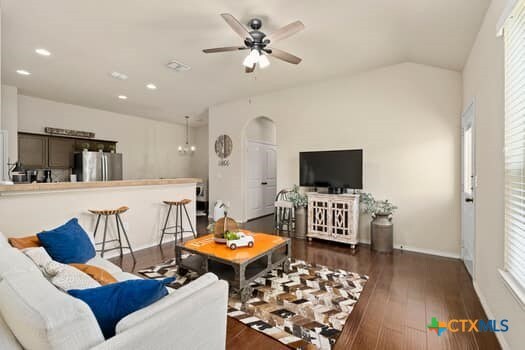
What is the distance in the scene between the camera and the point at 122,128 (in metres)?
6.70

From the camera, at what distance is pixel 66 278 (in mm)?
1187

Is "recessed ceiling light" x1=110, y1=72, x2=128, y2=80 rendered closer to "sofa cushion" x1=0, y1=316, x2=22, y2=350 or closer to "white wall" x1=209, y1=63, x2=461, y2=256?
"white wall" x1=209, y1=63, x2=461, y2=256

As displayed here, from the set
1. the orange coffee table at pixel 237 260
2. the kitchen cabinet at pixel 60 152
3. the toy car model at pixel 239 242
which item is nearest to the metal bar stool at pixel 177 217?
the orange coffee table at pixel 237 260

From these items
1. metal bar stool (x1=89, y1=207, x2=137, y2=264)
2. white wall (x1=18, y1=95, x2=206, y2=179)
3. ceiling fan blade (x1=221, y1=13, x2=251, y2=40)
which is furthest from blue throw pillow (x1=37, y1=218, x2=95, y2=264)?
white wall (x1=18, y1=95, x2=206, y2=179)

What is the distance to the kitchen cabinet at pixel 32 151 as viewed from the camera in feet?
16.3

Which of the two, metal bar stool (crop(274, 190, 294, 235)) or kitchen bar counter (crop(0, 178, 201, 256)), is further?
metal bar stool (crop(274, 190, 294, 235))

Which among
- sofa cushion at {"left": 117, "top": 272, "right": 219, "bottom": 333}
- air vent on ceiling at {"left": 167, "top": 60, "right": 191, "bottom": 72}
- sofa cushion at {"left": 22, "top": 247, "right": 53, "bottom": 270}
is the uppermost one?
air vent on ceiling at {"left": 167, "top": 60, "right": 191, "bottom": 72}

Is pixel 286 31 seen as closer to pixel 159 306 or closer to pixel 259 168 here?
pixel 159 306

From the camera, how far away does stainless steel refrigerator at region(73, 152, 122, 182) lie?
18.0ft

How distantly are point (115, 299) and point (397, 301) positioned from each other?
246 centimetres

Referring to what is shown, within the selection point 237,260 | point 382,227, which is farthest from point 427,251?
point 237,260

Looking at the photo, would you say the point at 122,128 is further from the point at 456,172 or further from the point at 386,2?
the point at 456,172

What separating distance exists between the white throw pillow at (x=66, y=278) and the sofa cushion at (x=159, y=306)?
0.42 m

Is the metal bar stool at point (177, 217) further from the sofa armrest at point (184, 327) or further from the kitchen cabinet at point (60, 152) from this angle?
the kitchen cabinet at point (60, 152)
